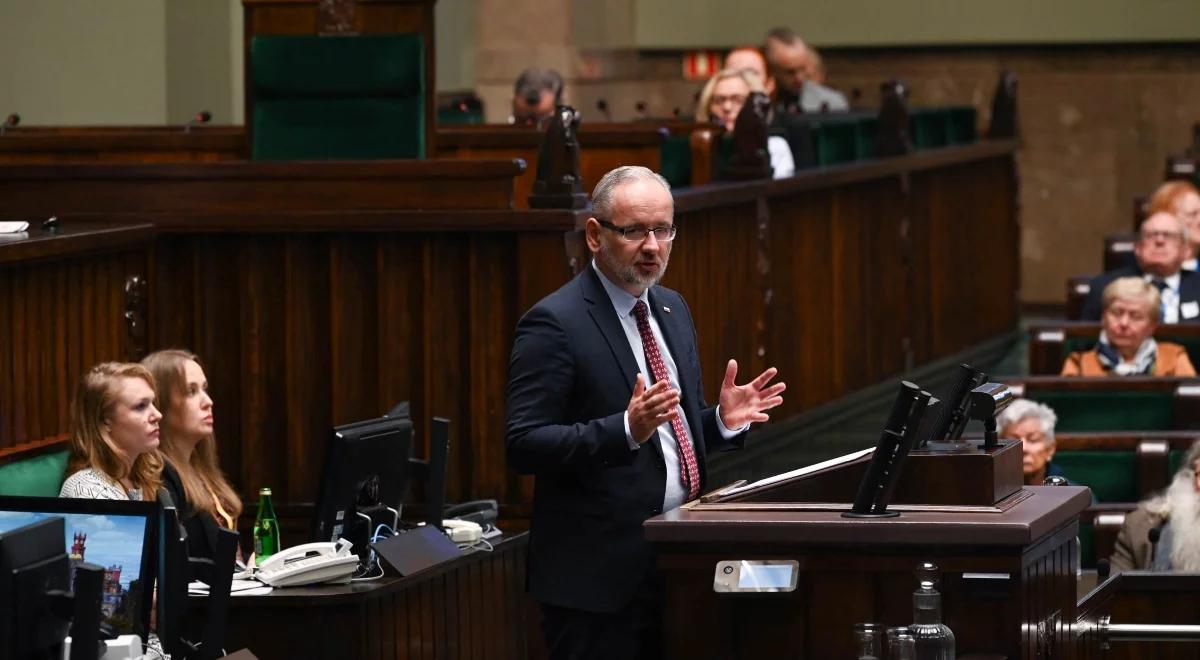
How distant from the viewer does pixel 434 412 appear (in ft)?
20.7

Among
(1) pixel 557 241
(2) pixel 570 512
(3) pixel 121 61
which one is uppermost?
(3) pixel 121 61

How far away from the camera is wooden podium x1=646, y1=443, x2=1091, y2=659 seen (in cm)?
367

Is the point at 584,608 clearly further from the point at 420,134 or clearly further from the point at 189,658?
the point at 420,134

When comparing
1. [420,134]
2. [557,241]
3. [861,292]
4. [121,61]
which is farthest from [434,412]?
[121,61]

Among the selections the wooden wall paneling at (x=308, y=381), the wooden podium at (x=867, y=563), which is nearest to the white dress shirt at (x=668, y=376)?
the wooden podium at (x=867, y=563)

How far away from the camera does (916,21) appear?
49.1ft

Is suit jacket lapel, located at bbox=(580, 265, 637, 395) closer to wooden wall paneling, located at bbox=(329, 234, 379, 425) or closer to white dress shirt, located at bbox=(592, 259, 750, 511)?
white dress shirt, located at bbox=(592, 259, 750, 511)

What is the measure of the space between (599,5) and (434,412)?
28.8 ft

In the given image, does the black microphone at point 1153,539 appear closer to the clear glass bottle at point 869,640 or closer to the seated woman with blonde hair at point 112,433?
the clear glass bottle at point 869,640

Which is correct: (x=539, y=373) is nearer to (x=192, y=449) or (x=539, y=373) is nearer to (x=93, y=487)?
(x=93, y=487)

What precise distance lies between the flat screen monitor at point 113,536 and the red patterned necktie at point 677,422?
3.18 feet

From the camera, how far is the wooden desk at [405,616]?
16.2 ft

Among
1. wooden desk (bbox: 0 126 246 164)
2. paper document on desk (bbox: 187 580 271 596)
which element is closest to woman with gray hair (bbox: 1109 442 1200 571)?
paper document on desk (bbox: 187 580 271 596)

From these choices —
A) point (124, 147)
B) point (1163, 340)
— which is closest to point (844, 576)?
point (124, 147)
